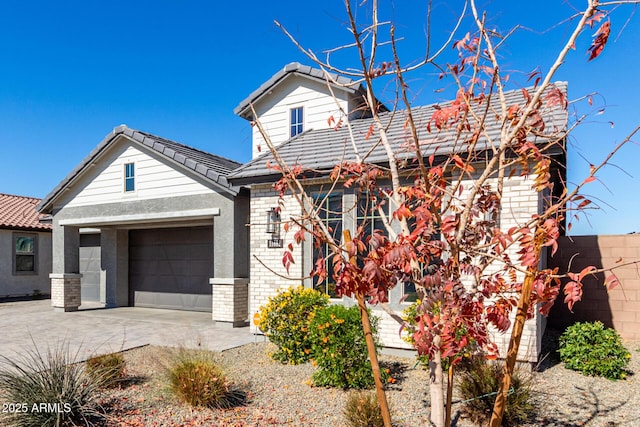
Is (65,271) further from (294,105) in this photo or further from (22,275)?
(294,105)

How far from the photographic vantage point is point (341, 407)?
4965 mm

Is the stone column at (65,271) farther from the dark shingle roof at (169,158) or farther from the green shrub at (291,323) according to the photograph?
the green shrub at (291,323)

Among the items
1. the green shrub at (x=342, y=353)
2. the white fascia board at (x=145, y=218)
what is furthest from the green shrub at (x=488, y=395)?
the white fascia board at (x=145, y=218)

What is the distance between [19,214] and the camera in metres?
18.8

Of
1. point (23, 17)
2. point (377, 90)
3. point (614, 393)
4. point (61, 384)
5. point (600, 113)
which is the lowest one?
point (614, 393)

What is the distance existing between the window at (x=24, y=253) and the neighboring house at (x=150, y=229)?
4.10 meters

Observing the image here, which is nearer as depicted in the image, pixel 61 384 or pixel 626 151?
pixel 626 151

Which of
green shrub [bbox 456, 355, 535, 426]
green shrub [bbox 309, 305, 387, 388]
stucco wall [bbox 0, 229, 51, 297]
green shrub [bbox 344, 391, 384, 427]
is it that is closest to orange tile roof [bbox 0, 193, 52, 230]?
stucco wall [bbox 0, 229, 51, 297]

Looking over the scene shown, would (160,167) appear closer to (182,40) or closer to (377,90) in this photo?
(182,40)

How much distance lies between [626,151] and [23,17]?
1305 cm

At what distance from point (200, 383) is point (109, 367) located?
65.2 inches

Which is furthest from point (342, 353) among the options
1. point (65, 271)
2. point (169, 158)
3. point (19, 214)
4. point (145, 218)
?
point (19, 214)

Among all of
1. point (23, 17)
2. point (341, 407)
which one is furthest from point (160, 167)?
point (341, 407)

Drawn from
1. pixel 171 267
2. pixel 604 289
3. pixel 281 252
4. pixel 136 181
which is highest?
pixel 136 181
